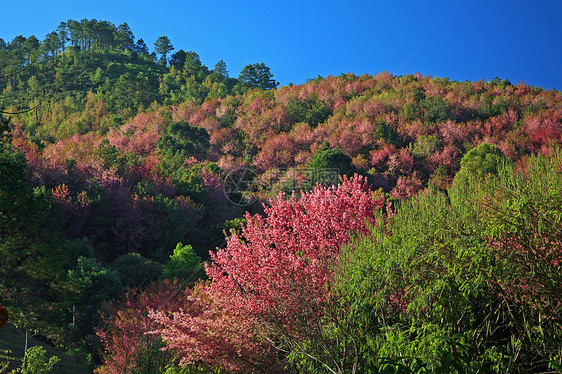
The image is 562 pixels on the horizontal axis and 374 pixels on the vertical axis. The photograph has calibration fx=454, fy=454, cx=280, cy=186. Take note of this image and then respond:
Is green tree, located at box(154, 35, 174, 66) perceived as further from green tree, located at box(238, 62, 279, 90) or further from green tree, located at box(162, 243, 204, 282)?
green tree, located at box(162, 243, 204, 282)

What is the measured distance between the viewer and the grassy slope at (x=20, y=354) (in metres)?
14.0

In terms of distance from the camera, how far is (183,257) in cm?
2119

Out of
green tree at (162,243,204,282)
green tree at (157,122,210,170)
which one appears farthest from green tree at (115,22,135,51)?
green tree at (162,243,204,282)

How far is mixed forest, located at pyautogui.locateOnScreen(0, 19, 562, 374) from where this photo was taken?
19.2 feet

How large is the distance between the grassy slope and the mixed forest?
15 centimetres

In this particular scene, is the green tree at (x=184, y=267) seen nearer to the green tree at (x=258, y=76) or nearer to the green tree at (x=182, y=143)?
the green tree at (x=182, y=143)

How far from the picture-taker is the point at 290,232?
10000mm

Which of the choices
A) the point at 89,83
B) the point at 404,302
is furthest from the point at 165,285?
the point at 89,83

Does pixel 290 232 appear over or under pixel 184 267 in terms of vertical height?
over

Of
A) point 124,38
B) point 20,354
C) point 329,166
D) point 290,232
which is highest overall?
point 124,38

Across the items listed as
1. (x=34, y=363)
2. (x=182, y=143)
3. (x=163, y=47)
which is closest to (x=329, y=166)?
(x=182, y=143)

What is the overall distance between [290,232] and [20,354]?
1109 centimetres

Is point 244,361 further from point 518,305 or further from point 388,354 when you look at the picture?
point 518,305

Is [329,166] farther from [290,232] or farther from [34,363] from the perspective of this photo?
[34,363]
